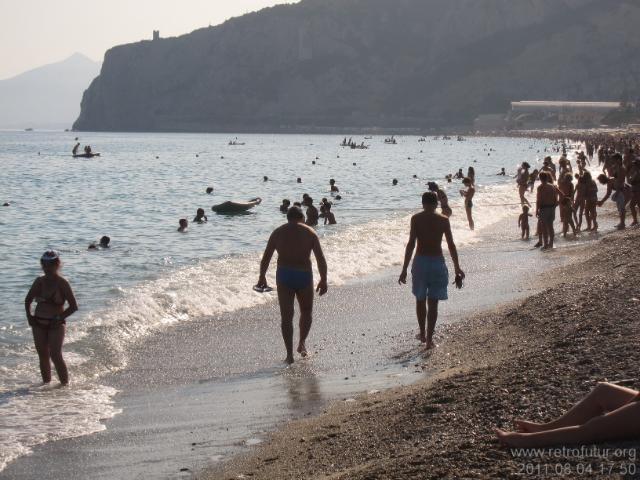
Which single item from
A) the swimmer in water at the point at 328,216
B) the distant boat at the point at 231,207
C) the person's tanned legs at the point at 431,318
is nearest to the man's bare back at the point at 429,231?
the person's tanned legs at the point at 431,318

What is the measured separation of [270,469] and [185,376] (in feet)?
11.0

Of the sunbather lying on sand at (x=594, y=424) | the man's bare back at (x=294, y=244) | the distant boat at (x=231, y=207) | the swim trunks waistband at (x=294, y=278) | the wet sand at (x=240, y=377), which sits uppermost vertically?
the man's bare back at (x=294, y=244)

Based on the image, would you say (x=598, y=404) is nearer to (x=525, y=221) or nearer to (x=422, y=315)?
(x=422, y=315)

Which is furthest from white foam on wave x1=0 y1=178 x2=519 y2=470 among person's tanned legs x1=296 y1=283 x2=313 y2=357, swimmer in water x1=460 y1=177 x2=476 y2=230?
person's tanned legs x1=296 y1=283 x2=313 y2=357

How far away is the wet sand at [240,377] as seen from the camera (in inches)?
261

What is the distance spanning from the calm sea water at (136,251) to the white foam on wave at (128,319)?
0.02 metres

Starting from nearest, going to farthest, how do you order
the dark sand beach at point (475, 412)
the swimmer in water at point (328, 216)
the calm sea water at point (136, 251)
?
the dark sand beach at point (475, 412), the calm sea water at point (136, 251), the swimmer in water at point (328, 216)

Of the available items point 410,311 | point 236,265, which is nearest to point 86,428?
point 410,311

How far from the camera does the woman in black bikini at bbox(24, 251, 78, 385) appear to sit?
895cm

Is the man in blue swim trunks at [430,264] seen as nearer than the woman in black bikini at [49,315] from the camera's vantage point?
No

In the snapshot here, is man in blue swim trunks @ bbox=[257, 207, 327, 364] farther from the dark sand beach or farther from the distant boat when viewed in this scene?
the distant boat

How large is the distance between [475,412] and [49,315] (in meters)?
4.66

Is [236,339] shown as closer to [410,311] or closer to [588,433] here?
[410,311]

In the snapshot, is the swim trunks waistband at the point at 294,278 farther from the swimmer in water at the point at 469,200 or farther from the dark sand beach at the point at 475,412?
the swimmer in water at the point at 469,200
